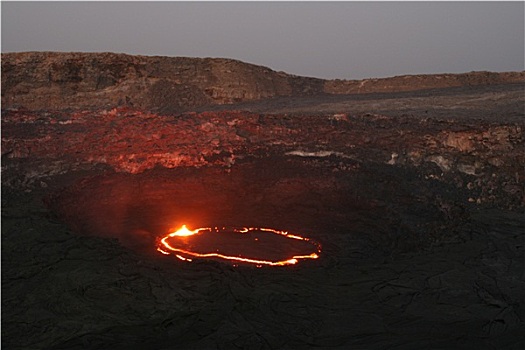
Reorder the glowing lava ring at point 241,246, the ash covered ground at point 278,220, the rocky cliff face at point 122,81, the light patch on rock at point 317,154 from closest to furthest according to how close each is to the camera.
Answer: the ash covered ground at point 278,220
the glowing lava ring at point 241,246
the light patch on rock at point 317,154
the rocky cliff face at point 122,81

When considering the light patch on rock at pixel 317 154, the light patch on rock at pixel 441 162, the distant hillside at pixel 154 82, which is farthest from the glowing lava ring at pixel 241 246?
the distant hillside at pixel 154 82

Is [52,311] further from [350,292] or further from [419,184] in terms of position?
[419,184]

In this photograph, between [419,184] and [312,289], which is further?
[419,184]

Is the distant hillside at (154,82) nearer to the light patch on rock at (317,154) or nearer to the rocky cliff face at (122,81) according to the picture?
the rocky cliff face at (122,81)

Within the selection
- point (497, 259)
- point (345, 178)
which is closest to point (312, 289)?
point (497, 259)

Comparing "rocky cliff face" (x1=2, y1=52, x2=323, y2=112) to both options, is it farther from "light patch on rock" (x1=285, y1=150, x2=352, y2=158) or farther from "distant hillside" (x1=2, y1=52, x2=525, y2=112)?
"light patch on rock" (x1=285, y1=150, x2=352, y2=158)

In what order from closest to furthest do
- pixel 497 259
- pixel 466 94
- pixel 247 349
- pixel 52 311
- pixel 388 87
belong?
pixel 247 349 → pixel 52 311 → pixel 497 259 → pixel 466 94 → pixel 388 87

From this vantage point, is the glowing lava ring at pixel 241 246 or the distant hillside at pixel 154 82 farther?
the distant hillside at pixel 154 82

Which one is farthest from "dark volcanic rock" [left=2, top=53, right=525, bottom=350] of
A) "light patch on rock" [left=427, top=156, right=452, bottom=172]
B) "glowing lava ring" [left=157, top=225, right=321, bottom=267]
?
"glowing lava ring" [left=157, top=225, right=321, bottom=267]
